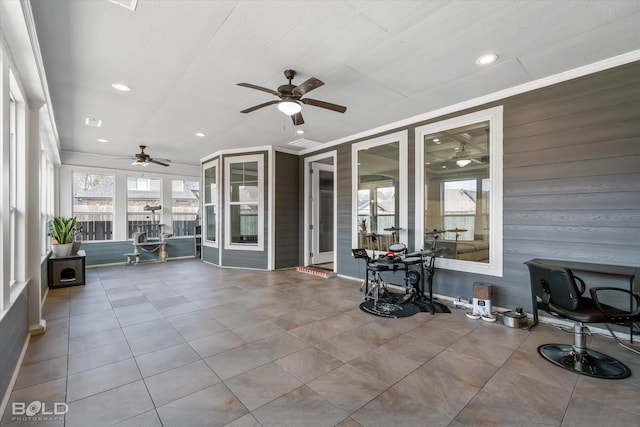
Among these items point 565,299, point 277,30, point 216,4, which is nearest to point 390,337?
point 565,299

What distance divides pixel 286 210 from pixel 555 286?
5177mm

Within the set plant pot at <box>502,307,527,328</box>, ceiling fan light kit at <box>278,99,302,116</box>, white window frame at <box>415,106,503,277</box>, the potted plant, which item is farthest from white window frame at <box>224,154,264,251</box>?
plant pot at <box>502,307,527,328</box>

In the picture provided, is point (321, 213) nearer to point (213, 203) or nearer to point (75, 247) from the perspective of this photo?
point (213, 203)

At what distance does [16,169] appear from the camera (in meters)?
2.90

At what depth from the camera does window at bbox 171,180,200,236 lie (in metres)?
8.45

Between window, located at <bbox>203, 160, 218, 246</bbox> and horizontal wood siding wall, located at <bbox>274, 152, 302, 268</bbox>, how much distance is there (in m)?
1.68

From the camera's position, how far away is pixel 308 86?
2914 millimetres

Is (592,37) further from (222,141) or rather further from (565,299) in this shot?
(222,141)

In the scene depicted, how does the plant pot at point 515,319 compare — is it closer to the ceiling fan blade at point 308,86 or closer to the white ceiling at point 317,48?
the white ceiling at point 317,48

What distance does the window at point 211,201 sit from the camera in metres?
7.20

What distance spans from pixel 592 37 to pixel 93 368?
5.20 meters

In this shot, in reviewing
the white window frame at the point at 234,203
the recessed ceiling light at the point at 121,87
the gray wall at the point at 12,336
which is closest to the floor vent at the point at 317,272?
the white window frame at the point at 234,203

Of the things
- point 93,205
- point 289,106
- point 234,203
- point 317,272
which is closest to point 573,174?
point 289,106

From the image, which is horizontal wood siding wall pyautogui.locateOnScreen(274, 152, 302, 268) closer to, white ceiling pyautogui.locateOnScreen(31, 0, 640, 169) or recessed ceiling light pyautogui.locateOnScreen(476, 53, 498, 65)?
white ceiling pyautogui.locateOnScreen(31, 0, 640, 169)
